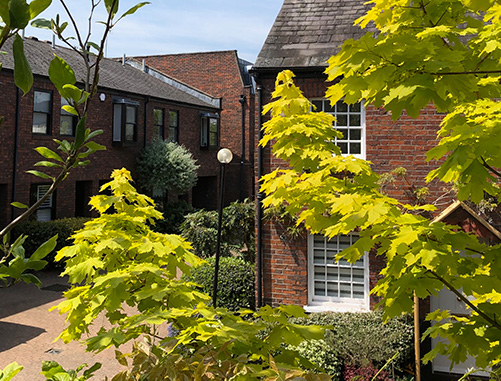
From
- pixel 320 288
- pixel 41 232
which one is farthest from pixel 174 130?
pixel 320 288

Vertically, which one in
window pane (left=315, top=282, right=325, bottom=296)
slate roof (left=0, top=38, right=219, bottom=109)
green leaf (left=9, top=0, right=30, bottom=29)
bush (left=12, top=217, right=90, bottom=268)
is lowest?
window pane (left=315, top=282, right=325, bottom=296)

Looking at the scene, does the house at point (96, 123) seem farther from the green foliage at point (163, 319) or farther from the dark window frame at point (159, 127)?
the green foliage at point (163, 319)

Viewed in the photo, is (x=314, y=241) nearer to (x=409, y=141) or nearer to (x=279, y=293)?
(x=279, y=293)

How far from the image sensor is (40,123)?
60.8 feet

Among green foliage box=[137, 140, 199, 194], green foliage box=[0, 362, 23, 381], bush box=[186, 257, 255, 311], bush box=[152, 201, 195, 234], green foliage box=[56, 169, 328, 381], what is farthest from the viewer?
green foliage box=[137, 140, 199, 194]

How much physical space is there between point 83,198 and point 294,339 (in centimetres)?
2034

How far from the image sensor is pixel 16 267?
1.25 meters

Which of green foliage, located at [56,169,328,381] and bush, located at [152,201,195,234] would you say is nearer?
green foliage, located at [56,169,328,381]

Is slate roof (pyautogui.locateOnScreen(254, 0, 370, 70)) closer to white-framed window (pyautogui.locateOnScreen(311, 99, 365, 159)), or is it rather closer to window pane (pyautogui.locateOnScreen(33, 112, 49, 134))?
white-framed window (pyautogui.locateOnScreen(311, 99, 365, 159))

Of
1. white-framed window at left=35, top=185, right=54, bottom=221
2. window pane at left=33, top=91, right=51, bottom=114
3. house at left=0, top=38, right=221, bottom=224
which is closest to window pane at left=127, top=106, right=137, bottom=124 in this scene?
house at left=0, top=38, right=221, bottom=224

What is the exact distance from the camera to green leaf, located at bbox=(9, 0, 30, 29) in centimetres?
96

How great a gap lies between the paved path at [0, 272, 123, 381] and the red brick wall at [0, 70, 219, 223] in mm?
4618

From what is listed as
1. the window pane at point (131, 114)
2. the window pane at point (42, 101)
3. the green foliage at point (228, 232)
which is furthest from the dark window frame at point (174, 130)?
the green foliage at point (228, 232)

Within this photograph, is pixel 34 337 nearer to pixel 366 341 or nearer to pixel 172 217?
pixel 366 341
